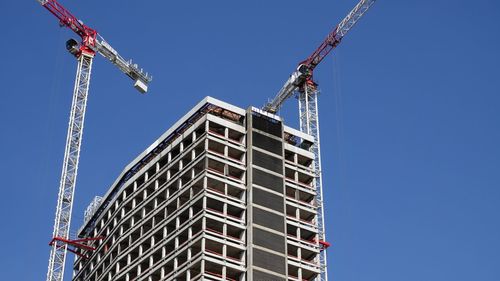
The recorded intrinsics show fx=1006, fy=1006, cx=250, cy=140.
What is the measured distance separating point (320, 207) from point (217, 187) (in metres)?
32.4

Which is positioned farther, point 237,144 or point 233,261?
point 237,144

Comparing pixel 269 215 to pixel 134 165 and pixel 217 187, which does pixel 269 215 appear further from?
pixel 134 165

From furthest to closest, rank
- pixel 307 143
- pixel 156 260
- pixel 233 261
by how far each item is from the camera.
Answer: pixel 307 143 < pixel 156 260 < pixel 233 261

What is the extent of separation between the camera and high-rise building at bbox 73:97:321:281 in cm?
16588

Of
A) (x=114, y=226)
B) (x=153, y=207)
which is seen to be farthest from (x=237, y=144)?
(x=114, y=226)

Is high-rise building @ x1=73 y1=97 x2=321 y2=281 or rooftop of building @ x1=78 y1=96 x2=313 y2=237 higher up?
rooftop of building @ x1=78 y1=96 x2=313 y2=237

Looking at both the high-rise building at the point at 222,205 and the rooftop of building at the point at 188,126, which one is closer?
the high-rise building at the point at 222,205

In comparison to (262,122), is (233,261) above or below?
below

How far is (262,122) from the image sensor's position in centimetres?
18138

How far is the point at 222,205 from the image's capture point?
17025 centimetres

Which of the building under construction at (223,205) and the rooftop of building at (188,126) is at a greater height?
the rooftop of building at (188,126)

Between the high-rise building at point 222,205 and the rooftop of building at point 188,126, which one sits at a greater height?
the rooftop of building at point 188,126

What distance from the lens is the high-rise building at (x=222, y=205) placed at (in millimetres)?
165875

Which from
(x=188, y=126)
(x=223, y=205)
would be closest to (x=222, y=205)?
(x=223, y=205)
